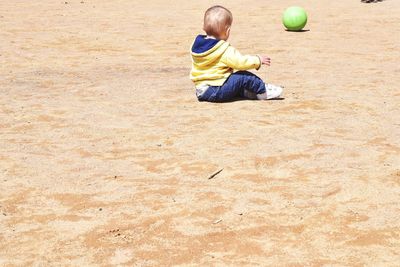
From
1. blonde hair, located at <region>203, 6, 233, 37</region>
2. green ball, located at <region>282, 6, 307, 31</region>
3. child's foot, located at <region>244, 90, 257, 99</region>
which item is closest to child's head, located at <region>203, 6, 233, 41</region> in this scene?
blonde hair, located at <region>203, 6, 233, 37</region>

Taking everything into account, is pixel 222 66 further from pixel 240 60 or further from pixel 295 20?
pixel 295 20

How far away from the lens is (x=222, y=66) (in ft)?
26.3

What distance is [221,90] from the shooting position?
795cm

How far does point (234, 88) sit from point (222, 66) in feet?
0.96

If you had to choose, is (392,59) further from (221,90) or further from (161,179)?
(161,179)

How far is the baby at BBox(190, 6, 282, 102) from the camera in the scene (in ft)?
25.9

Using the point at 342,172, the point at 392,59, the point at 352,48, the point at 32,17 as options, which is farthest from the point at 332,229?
the point at 32,17

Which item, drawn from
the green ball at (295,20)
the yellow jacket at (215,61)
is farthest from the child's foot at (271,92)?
the green ball at (295,20)

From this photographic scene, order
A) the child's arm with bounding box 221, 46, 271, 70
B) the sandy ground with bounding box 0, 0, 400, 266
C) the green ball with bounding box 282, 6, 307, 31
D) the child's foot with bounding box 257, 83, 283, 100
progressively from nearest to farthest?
the sandy ground with bounding box 0, 0, 400, 266 < the child's arm with bounding box 221, 46, 271, 70 < the child's foot with bounding box 257, 83, 283, 100 < the green ball with bounding box 282, 6, 307, 31

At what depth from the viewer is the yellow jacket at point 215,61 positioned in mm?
7859

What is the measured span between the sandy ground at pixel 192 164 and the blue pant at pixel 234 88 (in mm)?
154

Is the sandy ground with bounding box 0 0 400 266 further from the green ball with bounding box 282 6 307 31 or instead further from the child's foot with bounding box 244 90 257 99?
the green ball with bounding box 282 6 307 31

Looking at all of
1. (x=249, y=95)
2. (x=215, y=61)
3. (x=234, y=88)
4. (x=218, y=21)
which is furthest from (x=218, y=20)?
(x=249, y=95)

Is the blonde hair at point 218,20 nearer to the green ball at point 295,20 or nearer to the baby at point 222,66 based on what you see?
the baby at point 222,66
